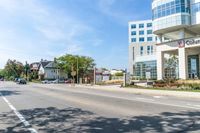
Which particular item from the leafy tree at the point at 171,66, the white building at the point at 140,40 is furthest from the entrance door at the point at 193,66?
the white building at the point at 140,40

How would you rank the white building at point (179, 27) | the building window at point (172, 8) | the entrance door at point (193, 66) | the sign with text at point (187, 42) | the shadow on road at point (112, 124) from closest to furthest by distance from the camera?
1. the shadow on road at point (112, 124)
2. the sign with text at point (187, 42)
3. the white building at point (179, 27)
4. the building window at point (172, 8)
5. the entrance door at point (193, 66)

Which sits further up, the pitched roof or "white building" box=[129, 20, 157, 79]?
"white building" box=[129, 20, 157, 79]

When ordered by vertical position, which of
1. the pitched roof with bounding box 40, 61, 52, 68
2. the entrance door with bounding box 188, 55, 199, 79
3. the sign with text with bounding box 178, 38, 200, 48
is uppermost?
the pitched roof with bounding box 40, 61, 52, 68

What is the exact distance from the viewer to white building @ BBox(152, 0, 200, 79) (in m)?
54.0

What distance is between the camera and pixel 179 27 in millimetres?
56156

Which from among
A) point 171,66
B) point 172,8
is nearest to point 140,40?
point 171,66

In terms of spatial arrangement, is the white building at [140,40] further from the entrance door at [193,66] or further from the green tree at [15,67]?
the green tree at [15,67]

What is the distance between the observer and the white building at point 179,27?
54.0 m

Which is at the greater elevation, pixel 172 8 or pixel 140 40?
pixel 140 40

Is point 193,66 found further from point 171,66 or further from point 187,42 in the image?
point 187,42

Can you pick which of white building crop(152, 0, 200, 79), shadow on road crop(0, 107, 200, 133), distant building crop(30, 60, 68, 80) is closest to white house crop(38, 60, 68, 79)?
distant building crop(30, 60, 68, 80)

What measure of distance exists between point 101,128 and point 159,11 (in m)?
52.7

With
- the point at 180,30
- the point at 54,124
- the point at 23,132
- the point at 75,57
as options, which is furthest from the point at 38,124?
the point at 75,57

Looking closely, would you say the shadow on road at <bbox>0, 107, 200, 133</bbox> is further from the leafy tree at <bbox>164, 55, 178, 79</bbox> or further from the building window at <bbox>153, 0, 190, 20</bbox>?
the leafy tree at <bbox>164, 55, 178, 79</bbox>
